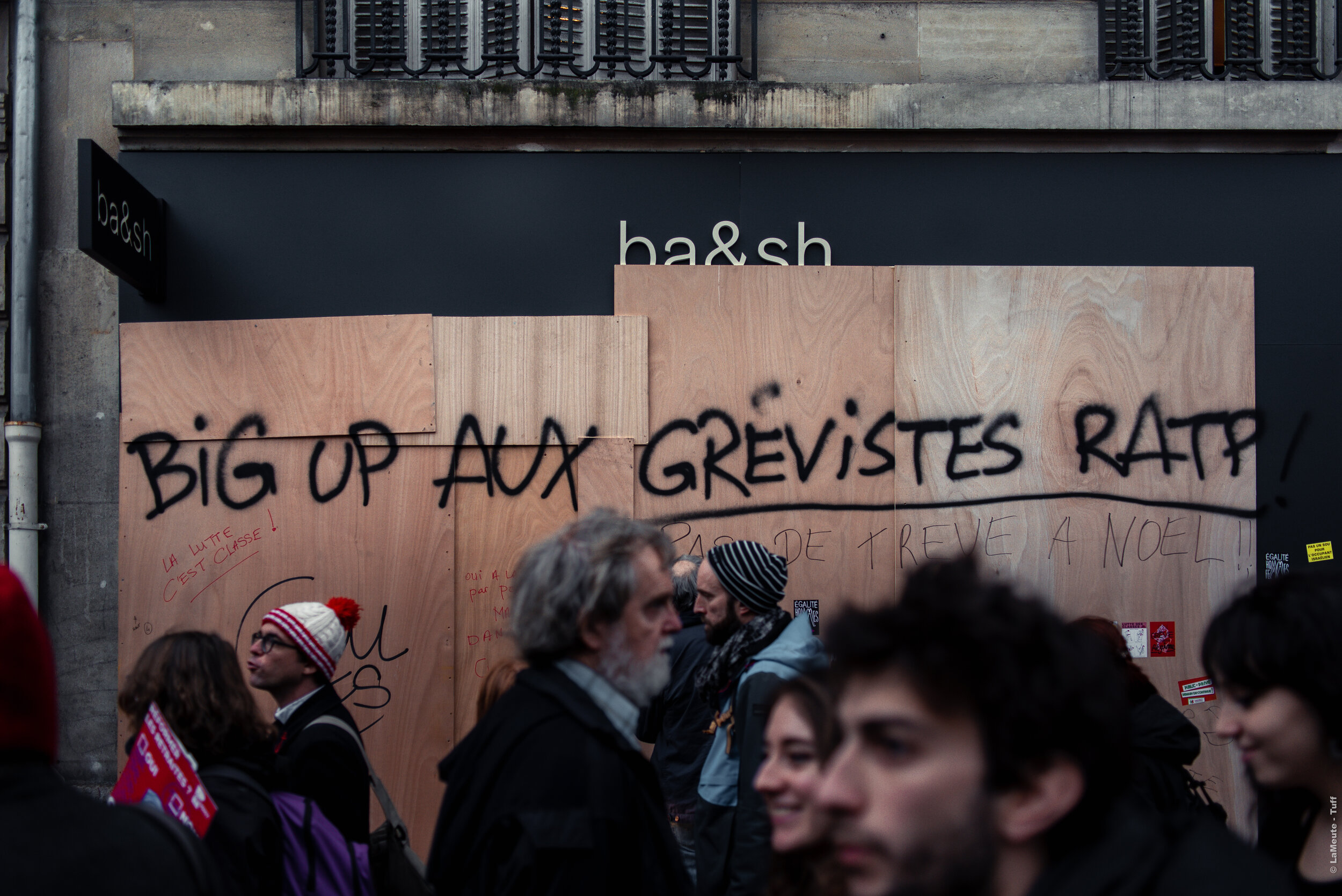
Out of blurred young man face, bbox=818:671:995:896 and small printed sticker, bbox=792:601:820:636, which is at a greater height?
blurred young man face, bbox=818:671:995:896

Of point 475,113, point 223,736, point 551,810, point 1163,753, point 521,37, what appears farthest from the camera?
point 521,37

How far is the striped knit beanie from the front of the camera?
11.8 feet

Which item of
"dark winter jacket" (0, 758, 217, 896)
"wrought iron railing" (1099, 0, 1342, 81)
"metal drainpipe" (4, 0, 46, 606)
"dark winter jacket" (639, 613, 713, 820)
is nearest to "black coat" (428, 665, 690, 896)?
"dark winter jacket" (0, 758, 217, 896)

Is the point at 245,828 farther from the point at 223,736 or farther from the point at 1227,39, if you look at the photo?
the point at 1227,39

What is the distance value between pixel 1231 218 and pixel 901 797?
19.1 feet

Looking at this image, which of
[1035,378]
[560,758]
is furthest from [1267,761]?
[1035,378]

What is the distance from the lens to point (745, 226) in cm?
572

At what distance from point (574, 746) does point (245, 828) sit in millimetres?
973

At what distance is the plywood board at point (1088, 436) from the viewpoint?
553cm

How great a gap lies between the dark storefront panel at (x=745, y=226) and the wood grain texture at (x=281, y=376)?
164 mm

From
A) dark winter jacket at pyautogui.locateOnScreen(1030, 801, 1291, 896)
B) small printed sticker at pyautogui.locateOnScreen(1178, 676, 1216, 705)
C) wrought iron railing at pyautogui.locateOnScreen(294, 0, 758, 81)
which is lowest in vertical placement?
small printed sticker at pyautogui.locateOnScreen(1178, 676, 1216, 705)

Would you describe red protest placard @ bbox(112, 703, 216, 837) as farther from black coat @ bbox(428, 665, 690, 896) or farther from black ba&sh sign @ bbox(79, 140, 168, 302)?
black ba&sh sign @ bbox(79, 140, 168, 302)

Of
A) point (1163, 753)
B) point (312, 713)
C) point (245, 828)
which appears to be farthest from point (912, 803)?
point (312, 713)

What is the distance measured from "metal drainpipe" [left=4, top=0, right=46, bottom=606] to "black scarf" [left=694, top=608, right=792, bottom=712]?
4.06 meters
